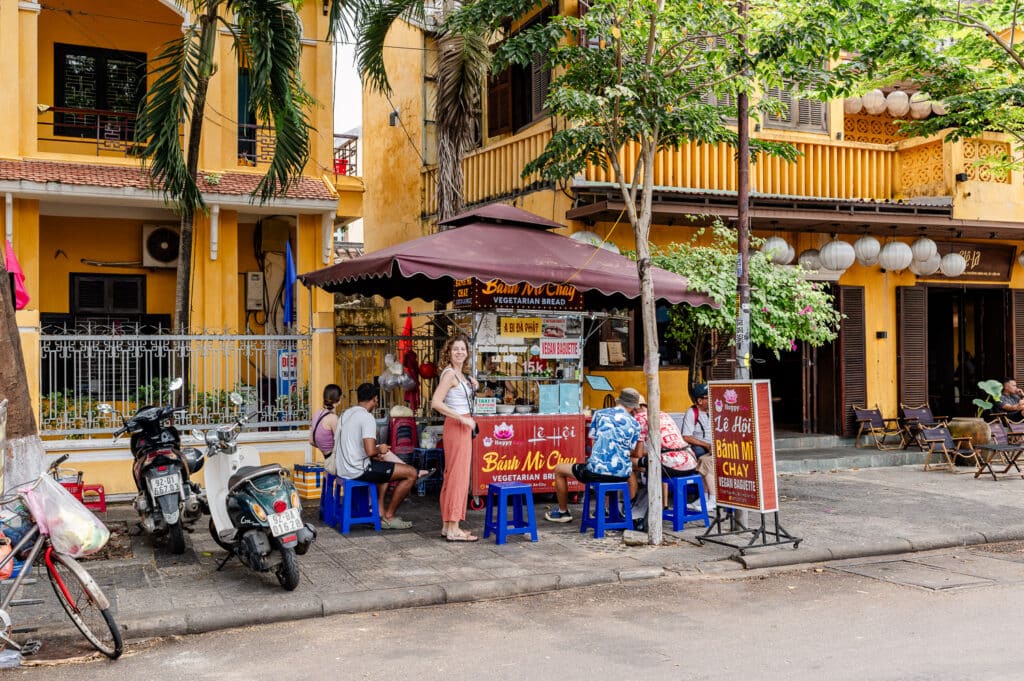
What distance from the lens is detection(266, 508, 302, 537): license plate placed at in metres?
7.10

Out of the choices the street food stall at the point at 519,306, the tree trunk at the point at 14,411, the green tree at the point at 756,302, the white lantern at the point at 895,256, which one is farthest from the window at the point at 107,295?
the white lantern at the point at 895,256

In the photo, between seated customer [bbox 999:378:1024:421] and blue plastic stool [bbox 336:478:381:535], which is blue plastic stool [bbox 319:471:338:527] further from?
seated customer [bbox 999:378:1024:421]

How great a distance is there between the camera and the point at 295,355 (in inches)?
482

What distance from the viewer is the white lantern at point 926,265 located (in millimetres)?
16391

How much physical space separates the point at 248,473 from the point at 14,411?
1897 mm

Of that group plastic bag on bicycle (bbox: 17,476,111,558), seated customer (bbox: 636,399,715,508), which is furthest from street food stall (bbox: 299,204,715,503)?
plastic bag on bicycle (bbox: 17,476,111,558)

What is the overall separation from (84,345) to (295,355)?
2.48m

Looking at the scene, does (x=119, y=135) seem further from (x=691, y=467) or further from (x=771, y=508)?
(x=771, y=508)

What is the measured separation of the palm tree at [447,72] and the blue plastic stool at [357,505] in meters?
5.78

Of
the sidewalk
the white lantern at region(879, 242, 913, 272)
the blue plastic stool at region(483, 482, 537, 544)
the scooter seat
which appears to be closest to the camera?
the sidewalk

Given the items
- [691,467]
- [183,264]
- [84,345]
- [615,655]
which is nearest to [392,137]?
[183,264]

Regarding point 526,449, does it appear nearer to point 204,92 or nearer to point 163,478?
point 163,478

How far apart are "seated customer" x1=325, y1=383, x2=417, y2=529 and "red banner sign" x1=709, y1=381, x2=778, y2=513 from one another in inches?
116

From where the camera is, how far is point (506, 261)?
9969 mm
